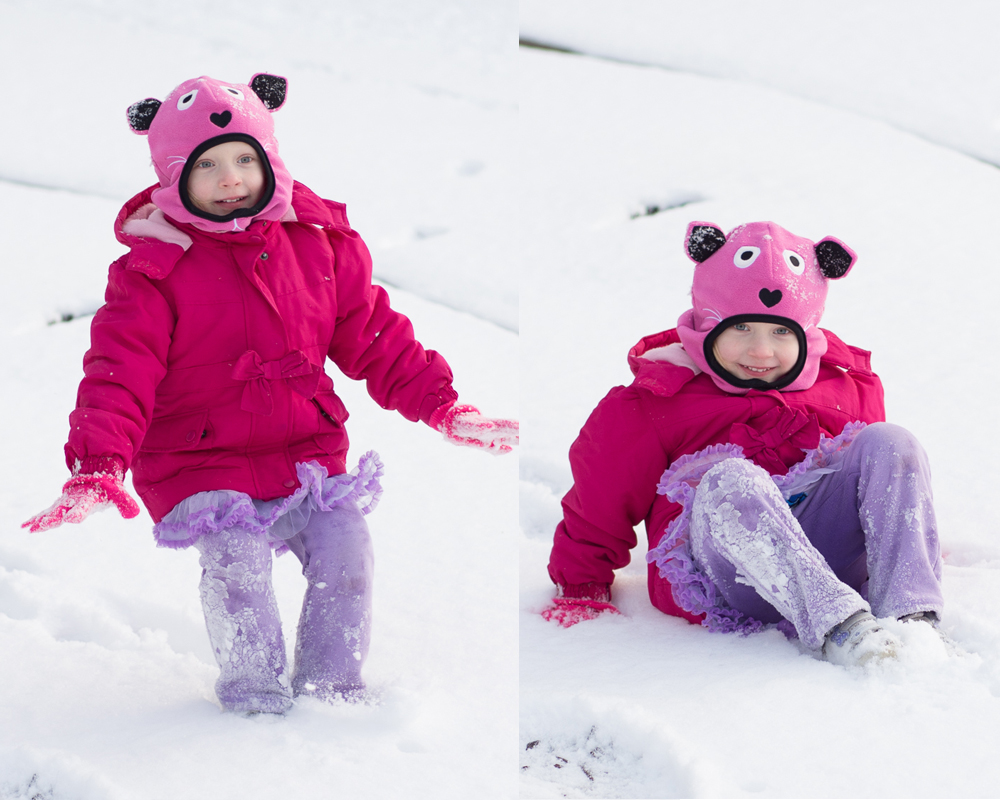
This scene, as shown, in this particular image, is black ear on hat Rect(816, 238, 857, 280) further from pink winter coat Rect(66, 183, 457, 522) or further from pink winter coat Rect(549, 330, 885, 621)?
pink winter coat Rect(66, 183, 457, 522)

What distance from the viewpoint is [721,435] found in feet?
5.57

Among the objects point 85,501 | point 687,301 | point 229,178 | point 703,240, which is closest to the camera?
point 85,501

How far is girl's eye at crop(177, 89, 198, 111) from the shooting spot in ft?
5.18

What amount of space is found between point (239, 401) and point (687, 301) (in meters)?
1.46

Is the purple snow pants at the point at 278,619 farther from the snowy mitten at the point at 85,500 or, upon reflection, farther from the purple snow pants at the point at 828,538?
the purple snow pants at the point at 828,538

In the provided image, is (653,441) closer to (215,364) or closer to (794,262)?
(794,262)

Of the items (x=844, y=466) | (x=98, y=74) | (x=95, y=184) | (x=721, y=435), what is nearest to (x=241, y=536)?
(x=721, y=435)

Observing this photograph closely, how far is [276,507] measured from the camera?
1531 mm

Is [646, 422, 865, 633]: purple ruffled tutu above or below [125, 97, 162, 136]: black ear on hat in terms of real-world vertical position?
below

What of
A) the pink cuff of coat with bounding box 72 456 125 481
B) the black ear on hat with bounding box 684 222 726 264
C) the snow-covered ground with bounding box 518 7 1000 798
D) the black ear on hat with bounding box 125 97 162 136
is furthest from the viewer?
the black ear on hat with bounding box 684 222 726 264

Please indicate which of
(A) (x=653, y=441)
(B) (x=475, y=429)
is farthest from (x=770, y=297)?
(B) (x=475, y=429)

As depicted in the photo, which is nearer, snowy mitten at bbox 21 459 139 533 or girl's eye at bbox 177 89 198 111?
snowy mitten at bbox 21 459 139 533

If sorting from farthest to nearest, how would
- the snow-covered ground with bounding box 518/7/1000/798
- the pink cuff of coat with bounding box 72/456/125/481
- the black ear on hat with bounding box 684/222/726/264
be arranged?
the black ear on hat with bounding box 684/222/726/264 < the pink cuff of coat with bounding box 72/456/125/481 < the snow-covered ground with bounding box 518/7/1000/798

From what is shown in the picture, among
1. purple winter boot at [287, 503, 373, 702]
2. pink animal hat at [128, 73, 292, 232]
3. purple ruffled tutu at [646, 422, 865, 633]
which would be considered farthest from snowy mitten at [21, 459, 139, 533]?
Result: purple ruffled tutu at [646, 422, 865, 633]
